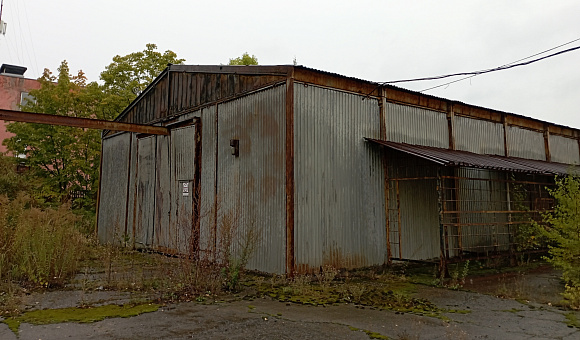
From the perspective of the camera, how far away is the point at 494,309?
22.6 feet

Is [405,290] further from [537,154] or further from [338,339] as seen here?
[537,154]

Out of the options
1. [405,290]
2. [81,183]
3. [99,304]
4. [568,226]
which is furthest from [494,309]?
[81,183]

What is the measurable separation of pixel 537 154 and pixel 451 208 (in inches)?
273

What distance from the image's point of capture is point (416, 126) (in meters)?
11.6

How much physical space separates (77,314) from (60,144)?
16.7 metres

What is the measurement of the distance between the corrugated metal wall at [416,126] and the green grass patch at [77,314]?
23.9 ft

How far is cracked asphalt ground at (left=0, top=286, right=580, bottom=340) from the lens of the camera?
209 inches

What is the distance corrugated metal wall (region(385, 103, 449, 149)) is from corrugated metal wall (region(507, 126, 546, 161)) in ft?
13.5

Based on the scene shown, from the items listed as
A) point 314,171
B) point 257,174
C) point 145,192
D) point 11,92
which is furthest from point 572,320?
point 11,92

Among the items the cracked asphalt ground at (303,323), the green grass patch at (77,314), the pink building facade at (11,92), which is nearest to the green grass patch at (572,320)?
the cracked asphalt ground at (303,323)

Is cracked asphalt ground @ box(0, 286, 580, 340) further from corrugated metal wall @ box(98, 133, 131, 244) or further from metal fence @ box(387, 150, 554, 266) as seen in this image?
corrugated metal wall @ box(98, 133, 131, 244)

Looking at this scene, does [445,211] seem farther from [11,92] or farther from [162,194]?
[11,92]

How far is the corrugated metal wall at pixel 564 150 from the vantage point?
17312 mm

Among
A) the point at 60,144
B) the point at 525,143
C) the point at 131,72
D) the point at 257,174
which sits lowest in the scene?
the point at 257,174
